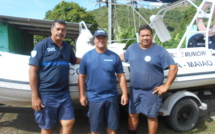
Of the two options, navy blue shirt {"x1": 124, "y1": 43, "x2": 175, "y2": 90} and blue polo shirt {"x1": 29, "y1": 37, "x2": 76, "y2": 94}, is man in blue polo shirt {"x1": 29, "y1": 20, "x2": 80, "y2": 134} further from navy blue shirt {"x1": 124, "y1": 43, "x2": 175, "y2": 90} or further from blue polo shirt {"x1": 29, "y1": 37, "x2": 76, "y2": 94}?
navy blue shirt {"x1": 124, "y1": 43, "x2": 175, "y2": 90}

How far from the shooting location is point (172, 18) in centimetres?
5212

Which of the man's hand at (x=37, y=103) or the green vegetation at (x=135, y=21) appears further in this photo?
the green vegetation at (x=135, y=21)

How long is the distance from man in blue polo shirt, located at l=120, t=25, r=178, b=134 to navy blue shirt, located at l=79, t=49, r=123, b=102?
398 mm

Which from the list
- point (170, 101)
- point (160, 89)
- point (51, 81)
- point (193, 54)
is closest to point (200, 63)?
point (193, 54)

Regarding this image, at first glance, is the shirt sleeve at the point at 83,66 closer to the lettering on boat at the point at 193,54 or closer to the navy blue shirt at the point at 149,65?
the navy blue shirt at the point at 149,65

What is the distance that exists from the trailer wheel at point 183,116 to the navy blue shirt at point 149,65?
965mm

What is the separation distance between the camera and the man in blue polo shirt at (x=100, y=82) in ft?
8.06

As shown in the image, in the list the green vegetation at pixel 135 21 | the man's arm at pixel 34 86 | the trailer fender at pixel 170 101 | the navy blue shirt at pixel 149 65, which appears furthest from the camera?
the green vegetation at pixel 135 21

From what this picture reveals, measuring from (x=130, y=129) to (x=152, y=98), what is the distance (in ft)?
2.06

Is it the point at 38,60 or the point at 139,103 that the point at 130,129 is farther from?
the point at 38,60

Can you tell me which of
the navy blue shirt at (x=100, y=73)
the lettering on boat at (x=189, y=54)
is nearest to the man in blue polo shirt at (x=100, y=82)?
the navy blue shirt at (x=100, y=73)

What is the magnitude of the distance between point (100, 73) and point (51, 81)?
22.0 inches

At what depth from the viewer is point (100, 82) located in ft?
8.07

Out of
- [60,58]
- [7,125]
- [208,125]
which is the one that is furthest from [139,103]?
[7,125]
